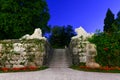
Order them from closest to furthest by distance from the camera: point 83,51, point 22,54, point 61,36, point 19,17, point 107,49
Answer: point 107,49 < point 22,54 < point 83,51 < point 19,17 < point 61,36

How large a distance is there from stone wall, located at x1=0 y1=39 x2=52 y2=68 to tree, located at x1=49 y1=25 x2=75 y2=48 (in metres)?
20.5

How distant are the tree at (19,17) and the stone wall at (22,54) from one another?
14116 millimetres

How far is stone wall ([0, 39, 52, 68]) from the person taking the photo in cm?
2156

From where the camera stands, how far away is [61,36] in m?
43.7

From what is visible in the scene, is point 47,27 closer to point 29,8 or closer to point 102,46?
point 29,8

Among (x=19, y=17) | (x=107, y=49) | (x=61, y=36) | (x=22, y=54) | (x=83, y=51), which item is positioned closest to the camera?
(x=107, y=49)

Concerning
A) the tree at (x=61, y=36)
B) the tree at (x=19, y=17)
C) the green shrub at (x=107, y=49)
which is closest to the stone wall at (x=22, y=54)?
the green shrub at (x=107, y=49)

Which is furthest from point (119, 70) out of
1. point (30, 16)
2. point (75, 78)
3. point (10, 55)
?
point (30, 16)

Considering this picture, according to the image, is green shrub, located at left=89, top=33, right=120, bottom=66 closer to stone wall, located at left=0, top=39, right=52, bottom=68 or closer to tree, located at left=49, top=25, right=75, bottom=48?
stone wall, located at left=0, top=39, right=52, bottom=68

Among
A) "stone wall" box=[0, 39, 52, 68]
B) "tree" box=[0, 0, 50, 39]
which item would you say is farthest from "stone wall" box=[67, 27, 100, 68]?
"tree" box=[0, 0, 50, 39]

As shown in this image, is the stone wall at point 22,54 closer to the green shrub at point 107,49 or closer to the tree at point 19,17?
the green shrub at point 107,49

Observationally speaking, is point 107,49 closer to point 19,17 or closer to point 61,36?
point 19,17


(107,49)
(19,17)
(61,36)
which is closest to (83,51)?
(107,49)

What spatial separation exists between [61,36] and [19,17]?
317 inches
